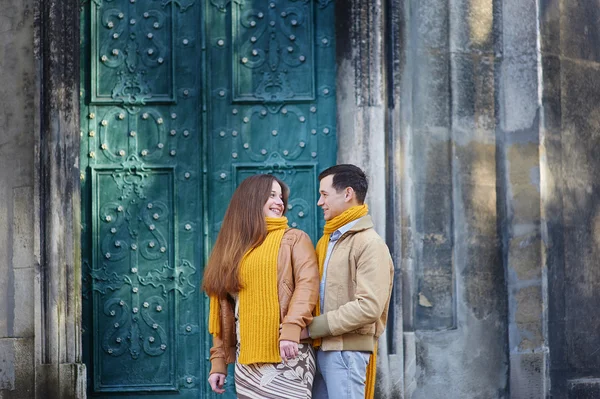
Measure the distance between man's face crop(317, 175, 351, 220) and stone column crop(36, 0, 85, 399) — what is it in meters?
2.98

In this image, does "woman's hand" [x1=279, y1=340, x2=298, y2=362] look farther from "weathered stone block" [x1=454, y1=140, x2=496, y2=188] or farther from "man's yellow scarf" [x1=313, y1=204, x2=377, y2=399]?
"weathered stone block" [x1=454, y1=140, x2=496, y2=188]

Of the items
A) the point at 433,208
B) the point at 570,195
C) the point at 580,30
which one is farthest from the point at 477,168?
the point at 580,30

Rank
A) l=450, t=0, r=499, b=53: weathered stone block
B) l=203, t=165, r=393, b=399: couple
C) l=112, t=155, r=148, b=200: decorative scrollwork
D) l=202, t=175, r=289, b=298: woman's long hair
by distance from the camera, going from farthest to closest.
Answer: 1. l=450, t=0, r=499, b=53: weathered stone block
2. l=112, t=155, r=148, b=200: decorative scrollwork
3. l=202, t=175, r=289, b=298: woman's long hair
4. l=203, t=165, r=393, b=399: couple

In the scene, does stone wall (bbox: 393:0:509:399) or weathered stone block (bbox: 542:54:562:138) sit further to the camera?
weathered stone block (bbox: 542:54:562:138)

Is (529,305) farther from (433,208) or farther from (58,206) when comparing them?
(58,206)

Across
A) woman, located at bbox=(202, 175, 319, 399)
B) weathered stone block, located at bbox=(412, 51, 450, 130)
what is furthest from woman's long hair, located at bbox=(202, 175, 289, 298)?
weathered stone block, located at bbox=(412, 51, 450, 130)

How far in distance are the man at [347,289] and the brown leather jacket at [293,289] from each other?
11cm

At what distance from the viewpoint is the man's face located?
6.19 m

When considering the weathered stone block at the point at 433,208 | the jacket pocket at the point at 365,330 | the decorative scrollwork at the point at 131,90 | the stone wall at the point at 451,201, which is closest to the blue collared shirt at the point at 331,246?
the jacket pocket at the point at 365,330

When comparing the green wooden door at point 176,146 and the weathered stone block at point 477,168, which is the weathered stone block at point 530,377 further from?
the green wooden door at point 176,146

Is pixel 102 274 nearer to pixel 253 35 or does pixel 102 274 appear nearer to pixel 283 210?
pixel 253 35

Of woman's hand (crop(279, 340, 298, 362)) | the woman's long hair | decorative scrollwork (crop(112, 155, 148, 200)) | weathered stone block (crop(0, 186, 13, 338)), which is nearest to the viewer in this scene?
woman's hand (crop(279, 340, 298, 362))

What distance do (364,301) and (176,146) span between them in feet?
11.5

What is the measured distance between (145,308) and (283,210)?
9.74 feet
